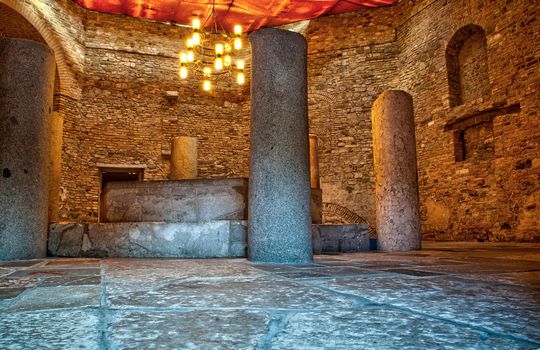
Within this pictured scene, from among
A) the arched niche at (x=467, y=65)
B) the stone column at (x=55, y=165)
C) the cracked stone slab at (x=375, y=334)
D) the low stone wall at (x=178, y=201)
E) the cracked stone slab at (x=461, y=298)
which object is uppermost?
the arched niche at (x=467, y=65)

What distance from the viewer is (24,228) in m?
4.23

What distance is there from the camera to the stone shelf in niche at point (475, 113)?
905cm

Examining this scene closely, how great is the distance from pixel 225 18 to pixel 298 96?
33.8 ft

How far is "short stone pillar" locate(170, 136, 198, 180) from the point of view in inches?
355

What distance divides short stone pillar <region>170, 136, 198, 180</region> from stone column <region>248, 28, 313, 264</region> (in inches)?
212

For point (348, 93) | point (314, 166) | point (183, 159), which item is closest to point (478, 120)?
point (348, 93)

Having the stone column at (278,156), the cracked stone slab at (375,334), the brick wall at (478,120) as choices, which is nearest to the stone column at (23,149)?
the stone column at (278,156)

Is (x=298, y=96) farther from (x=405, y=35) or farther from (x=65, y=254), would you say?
(x=405, y=35)

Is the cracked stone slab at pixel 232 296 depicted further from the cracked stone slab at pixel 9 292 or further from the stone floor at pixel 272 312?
the cracked stone slab at pixel 9 292

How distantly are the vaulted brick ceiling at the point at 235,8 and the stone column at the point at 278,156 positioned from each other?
892 cm

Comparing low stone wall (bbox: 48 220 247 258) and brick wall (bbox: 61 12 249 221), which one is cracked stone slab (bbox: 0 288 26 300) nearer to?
low stone wall (bbox: 48 220 247 258)

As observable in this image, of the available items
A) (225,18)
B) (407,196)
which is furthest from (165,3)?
(407,196)

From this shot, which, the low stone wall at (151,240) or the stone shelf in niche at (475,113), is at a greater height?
the stone shelf in niche at (475,113)

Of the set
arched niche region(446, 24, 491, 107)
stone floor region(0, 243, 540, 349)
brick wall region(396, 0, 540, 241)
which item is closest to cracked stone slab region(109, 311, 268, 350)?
stone floor region(0, 243, 540, 349)
